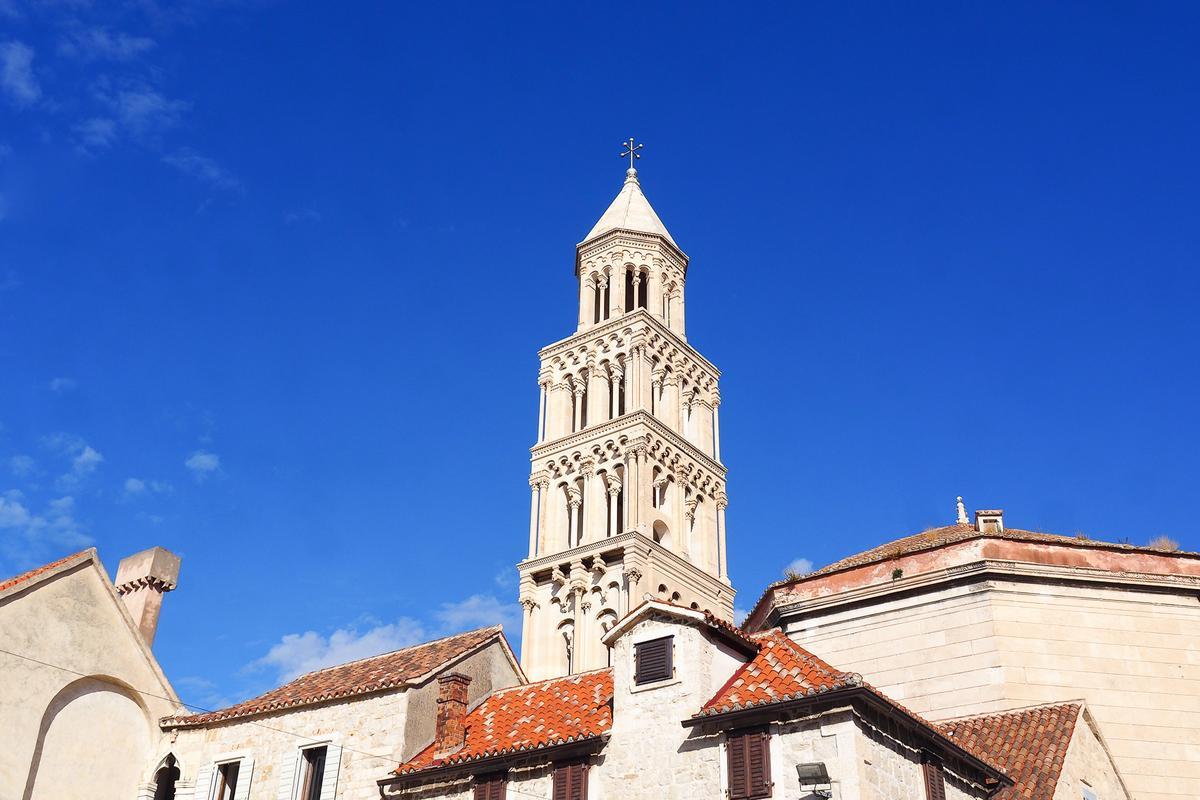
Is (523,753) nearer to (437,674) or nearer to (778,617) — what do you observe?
(437,674)

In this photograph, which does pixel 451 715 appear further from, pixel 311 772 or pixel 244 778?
pixel 244 778

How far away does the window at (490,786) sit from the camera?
952 inches

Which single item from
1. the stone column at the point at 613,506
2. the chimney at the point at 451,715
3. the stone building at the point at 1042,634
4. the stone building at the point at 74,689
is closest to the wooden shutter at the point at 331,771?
the chimney at the point at 451,715

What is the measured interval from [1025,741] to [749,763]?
328 inches

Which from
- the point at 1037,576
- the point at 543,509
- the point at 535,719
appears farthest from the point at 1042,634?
the point at 543,509

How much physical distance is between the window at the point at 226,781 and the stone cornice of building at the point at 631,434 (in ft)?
115

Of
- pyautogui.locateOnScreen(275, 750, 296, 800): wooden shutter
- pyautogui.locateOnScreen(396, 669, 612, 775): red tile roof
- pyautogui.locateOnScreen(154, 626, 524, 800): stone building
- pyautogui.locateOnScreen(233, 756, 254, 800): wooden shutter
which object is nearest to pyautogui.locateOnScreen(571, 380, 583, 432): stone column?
pyautogui.locateOnScreen(154, 626, 524, 800): stone building

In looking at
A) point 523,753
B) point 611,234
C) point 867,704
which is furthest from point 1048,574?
point 611,234

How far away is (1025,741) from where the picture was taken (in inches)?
1038

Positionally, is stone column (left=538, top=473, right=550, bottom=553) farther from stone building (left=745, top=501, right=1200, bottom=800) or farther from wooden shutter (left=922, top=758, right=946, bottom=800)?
wooden shutter (left=922, top=758, right=946, bottom=800)

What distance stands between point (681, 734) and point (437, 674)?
285 inches

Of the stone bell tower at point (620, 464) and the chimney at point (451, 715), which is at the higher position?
the stone bell tower at point (620, 464)

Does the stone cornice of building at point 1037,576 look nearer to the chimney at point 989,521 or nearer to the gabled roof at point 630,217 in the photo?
the chimney at point 989,521

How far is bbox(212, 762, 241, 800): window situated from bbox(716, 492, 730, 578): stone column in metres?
37.7
